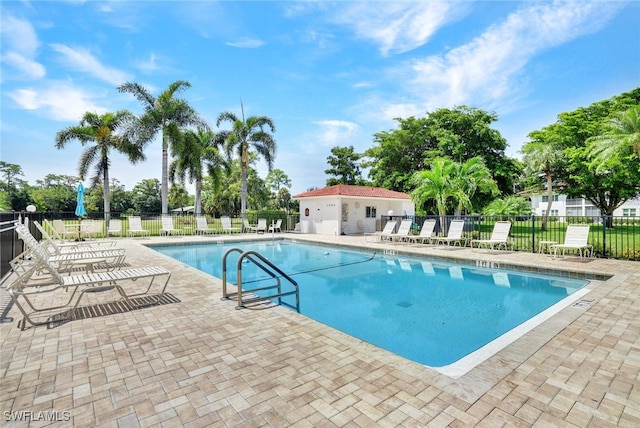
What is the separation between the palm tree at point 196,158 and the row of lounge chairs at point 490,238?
547 inches

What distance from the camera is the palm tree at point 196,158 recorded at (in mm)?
21156

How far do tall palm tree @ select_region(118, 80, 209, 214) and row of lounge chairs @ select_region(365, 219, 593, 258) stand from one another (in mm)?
14324

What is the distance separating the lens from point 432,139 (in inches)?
1166

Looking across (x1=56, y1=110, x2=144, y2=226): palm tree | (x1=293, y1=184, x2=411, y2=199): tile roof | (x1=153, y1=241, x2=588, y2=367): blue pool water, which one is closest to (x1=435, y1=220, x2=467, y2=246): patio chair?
(x1=153, y1=241, x2=588, y2=367): blue pool water

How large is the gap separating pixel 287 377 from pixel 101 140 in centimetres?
2284

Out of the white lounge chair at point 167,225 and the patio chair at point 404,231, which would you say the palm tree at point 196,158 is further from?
the patio chair at point 404,231

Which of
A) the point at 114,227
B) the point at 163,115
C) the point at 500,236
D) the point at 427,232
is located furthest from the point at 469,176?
the point at 114,227

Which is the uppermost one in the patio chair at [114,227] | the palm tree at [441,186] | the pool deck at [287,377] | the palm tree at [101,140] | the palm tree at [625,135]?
the palm tree at [101,140]

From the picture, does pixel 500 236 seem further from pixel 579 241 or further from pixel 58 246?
pixel 58 246

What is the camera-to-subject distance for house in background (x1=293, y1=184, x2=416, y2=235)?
20.7 metres

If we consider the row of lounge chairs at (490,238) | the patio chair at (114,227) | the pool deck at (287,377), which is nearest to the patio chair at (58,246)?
the pool deck at (287,377)

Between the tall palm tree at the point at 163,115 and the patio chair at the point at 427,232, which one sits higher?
the tall palm tree at the point at 163,115

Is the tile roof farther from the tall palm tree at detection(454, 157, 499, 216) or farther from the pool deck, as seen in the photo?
the pool deck

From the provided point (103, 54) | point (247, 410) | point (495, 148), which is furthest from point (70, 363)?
point (495, 148)
